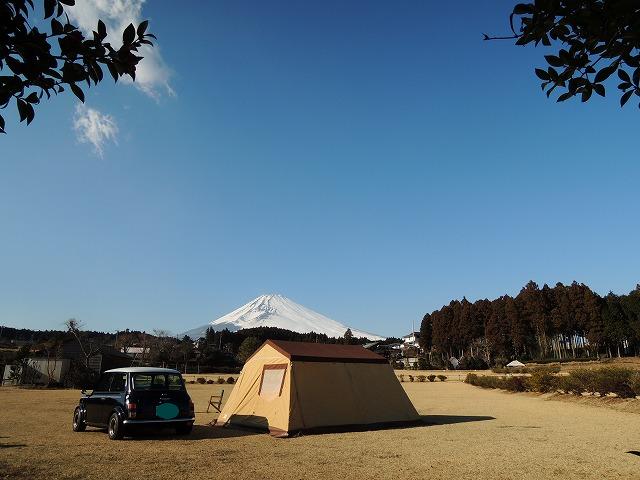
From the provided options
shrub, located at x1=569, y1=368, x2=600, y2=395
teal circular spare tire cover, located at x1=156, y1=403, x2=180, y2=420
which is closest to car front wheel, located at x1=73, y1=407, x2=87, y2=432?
teal circular spare tire cover, located at x1=156, y1=403, x2=180, y2=420

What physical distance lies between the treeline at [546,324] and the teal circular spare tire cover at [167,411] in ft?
208

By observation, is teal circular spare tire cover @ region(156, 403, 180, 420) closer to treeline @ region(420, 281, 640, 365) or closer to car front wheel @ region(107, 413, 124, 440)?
car front wheel @ region(107, 413, 124, 440)

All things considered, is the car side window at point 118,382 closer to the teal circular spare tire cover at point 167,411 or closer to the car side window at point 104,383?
the car side window at point 104,383

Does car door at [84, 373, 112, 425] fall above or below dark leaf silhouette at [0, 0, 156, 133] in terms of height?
below

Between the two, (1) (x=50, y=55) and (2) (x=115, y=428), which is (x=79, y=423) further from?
(1) (x=50, y=55)

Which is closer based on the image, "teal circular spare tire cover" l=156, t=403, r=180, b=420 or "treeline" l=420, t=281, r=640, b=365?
"teal circular spare tire cover" l=156, t=403, r=180, b=420

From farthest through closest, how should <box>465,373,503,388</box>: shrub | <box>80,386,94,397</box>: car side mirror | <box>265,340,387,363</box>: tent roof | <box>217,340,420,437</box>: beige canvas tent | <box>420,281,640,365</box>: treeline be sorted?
<box>420,281,640,365</box>: treeline → <box>465,373,503,388</box>: shrub → <box>265,340,387,363</box>: tent roof → <box>217,340,420,437</box>: beige canvas tent → <box>80,386,94,397</box>: car side mirror

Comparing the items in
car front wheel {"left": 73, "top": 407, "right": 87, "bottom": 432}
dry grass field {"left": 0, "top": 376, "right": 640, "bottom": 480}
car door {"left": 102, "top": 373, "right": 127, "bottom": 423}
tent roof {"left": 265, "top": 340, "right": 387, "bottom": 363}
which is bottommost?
dry grass field {"left": 0, "top": 376, "right": 640, "bottom": 480}

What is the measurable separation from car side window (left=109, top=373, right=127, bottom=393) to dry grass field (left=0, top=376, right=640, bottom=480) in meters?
1.12

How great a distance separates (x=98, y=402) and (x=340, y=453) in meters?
6.44

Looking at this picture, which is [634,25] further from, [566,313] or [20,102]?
[566,313]

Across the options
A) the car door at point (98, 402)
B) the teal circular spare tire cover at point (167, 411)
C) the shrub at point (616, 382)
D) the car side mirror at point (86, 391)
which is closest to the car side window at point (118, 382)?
the car door at point (98, 402)

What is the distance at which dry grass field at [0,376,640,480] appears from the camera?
7.60m

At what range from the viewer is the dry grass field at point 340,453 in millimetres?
7598
